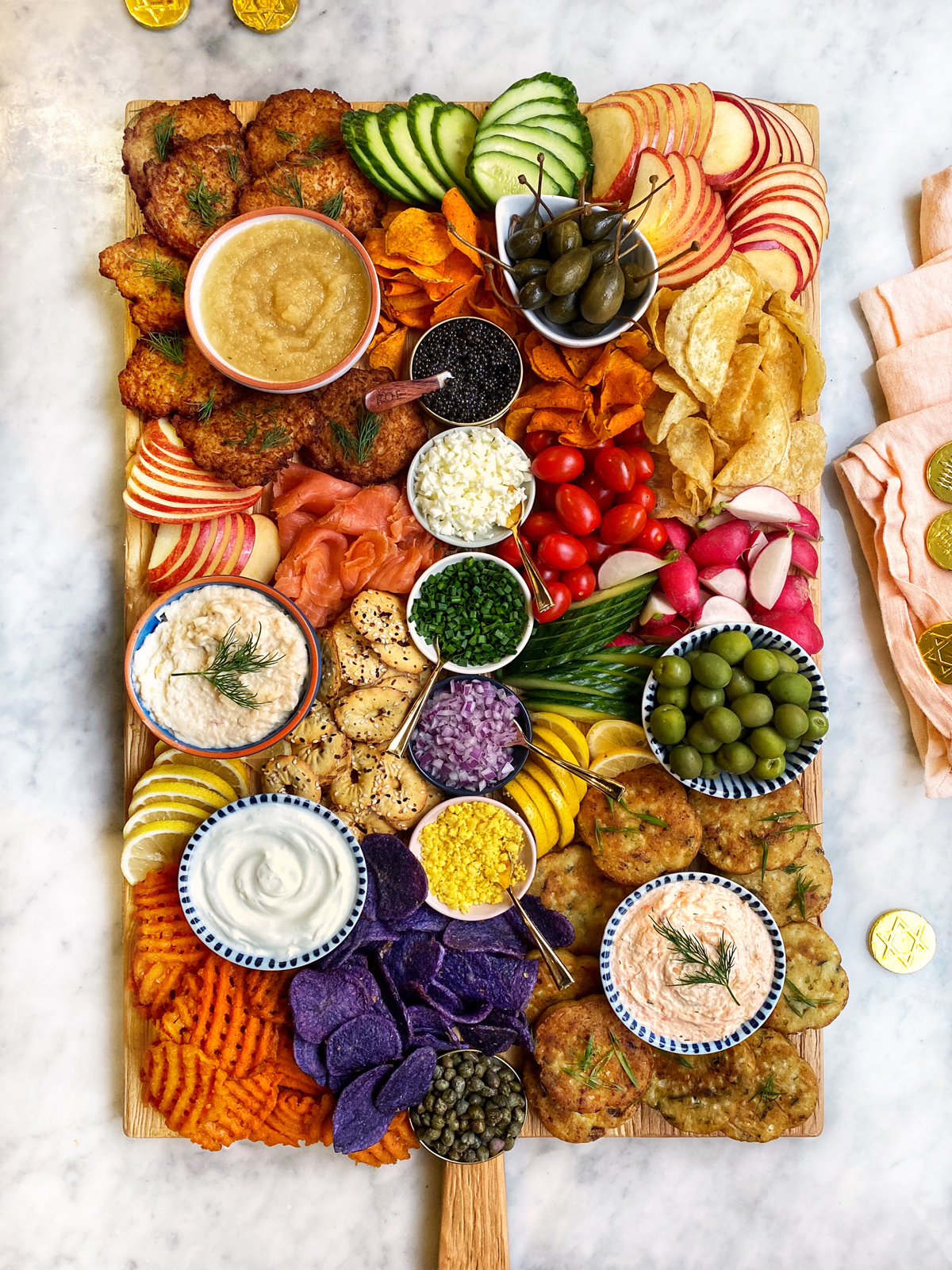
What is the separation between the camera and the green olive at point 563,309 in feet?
8.63

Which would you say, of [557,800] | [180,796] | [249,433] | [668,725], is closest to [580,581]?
[668,725]

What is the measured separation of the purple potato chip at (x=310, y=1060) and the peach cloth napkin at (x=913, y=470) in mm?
2198

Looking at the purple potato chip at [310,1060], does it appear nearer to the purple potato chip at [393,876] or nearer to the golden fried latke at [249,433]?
the purple potato chip at [393,876]

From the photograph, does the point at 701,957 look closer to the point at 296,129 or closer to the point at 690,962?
the point at 690,962

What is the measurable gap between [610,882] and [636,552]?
1.07 metres

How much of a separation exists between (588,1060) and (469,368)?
2166 millimetres

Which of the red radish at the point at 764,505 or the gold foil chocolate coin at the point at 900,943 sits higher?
the red radish at the point at 764,505

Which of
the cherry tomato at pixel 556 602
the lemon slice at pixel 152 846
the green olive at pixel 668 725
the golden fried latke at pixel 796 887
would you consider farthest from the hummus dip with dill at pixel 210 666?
the golden fried latke at pixel 796 887

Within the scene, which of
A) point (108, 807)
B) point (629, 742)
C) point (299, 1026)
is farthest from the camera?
point (108, 807)

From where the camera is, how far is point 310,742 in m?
2.79

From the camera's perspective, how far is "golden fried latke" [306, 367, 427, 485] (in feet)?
9.15

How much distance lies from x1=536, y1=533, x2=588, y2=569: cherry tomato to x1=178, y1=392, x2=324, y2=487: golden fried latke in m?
0.83

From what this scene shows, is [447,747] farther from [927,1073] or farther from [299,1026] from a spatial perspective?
[927,1073]

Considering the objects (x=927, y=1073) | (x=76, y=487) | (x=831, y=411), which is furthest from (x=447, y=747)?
(x=927, y=1073)
